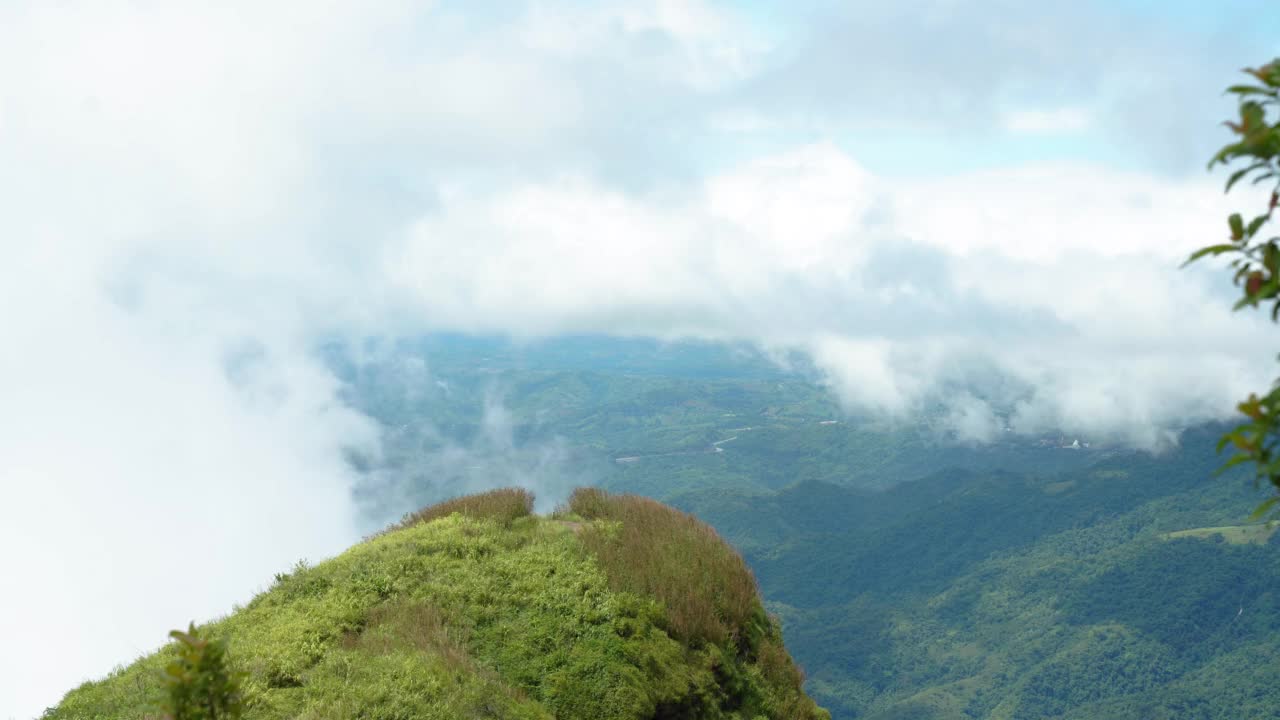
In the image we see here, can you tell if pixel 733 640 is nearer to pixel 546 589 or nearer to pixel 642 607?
pixel 642 607

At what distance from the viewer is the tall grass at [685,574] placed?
1195cm

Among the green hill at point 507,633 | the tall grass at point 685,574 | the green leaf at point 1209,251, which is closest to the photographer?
the green leaf at point 1209,251

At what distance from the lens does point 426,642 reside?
31.9 ft

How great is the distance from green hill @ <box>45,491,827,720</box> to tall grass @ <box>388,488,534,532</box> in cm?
9

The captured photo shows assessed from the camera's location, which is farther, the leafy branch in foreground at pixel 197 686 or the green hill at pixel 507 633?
the green hill at pixel 507 633

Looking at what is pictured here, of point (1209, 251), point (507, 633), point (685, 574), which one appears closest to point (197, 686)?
point (507, 633)

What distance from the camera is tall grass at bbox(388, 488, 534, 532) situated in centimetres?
1466

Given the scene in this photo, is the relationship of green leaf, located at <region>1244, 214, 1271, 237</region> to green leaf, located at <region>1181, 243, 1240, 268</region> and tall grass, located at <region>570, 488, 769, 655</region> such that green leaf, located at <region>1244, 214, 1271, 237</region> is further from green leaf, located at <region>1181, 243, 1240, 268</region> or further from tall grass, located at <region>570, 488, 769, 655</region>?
tall grass, located at <region>570, 488, 769, 655</region>


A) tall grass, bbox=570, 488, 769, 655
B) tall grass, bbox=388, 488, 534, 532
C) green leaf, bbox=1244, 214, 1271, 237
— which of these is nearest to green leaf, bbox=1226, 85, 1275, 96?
green leaf, bbox=1244, 214, 1271, 237

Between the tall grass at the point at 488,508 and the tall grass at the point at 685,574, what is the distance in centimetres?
170

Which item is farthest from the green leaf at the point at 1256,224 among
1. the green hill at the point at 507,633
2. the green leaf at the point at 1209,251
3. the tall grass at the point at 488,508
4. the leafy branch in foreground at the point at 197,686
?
the tall grass at the point at 488,508

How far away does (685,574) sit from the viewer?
12.6 meters

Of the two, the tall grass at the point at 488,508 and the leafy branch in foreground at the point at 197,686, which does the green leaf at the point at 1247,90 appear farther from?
the tall grass at the point at 488,508

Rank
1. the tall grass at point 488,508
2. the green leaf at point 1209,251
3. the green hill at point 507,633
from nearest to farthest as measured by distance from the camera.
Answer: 1. the green leaf at point 1209,251
2. the green hill at point 507,633
3. the tall grass at point 488,508
